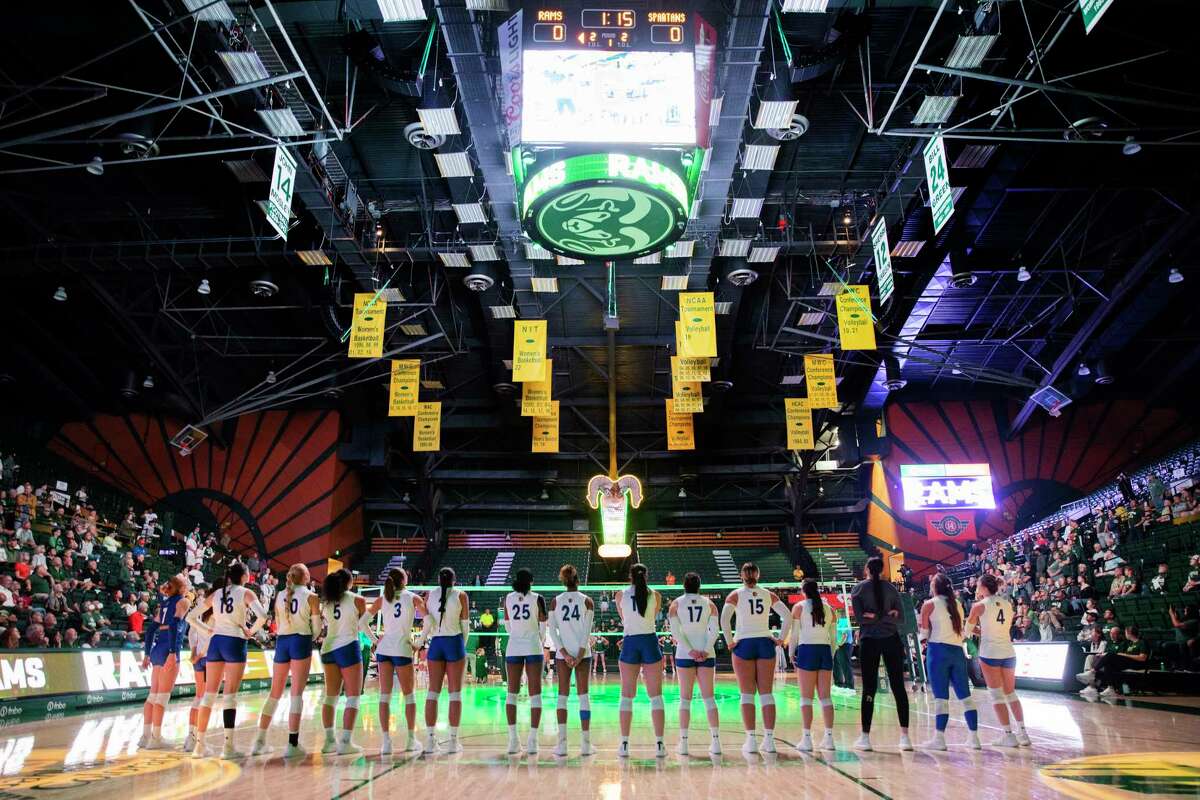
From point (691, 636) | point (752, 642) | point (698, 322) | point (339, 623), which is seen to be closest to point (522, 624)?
point (691, 636)

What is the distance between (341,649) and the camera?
7652mm

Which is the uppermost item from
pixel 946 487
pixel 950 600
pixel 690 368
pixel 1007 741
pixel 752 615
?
pixel 690 368

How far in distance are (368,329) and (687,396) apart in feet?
28.1

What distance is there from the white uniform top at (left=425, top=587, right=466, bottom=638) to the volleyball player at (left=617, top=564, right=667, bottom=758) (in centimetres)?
174

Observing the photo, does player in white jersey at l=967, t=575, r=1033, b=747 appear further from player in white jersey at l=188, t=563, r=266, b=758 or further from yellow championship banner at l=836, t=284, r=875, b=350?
yellow championship banner at l=836, t=284, r=875, b=350

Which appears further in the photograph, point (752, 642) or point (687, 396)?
point (687, 396)

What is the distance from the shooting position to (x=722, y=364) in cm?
2239

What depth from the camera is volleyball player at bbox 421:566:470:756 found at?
7512 mm

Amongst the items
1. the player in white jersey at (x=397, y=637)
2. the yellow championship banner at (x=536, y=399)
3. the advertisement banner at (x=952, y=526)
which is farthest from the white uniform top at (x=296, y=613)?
the advertisement banner at (x=952, y=526)

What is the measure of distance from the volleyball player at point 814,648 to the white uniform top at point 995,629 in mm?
1786

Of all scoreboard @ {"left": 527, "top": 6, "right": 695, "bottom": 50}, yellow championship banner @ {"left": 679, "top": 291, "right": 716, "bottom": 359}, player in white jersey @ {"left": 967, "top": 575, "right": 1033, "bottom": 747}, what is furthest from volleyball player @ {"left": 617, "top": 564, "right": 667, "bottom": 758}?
yellow championship banner @ {"left": 679, "top": 291, "right": 716, "bottom": 359}

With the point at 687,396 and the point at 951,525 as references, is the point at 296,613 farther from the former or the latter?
the point at 951,525

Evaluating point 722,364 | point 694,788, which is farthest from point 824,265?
point 694,788

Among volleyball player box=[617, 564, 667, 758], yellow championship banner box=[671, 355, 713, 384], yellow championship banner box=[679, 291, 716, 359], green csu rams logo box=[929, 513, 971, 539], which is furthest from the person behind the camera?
green csu rams logo box=[929, 513, 971, 539]
